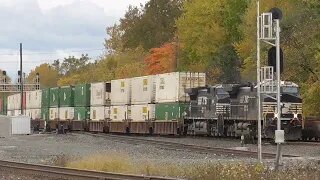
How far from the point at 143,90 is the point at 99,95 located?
8.00 m

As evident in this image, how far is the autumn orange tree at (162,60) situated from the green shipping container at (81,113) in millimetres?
18146

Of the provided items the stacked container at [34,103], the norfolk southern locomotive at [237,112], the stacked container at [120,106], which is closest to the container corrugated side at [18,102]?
the stacked container at [34,103]

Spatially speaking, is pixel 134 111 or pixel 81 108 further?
pixel 81 108

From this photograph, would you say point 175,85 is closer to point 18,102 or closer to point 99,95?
point 99,95

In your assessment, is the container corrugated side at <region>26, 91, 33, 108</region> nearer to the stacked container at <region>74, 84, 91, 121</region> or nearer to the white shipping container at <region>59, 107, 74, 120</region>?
the white shipping container at <region>59, 107, 74, 120</region>

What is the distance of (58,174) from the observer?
18.0 meters

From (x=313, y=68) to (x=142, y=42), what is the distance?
52.3m

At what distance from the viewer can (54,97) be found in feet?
212

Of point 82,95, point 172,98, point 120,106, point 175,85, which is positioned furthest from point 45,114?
point 175,85

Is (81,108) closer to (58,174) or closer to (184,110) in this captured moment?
(184,110)

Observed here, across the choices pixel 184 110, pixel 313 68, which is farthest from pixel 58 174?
pixel 313 68

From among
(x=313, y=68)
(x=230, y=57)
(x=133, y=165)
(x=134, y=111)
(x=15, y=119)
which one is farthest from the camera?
(x=230, y=57)

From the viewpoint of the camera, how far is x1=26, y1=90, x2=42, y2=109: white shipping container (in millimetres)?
70188

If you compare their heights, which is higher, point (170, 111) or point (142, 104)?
point (142, 104)
